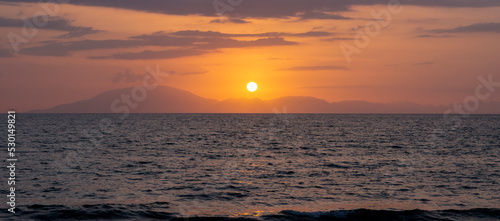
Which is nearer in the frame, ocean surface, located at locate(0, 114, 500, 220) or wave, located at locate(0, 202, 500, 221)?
wave, located at locate(0, 202, 500, 221)

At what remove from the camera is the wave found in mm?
26734

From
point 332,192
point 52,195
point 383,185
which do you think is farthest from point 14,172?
point 383,185

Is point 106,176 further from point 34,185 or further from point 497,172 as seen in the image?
point 497,172

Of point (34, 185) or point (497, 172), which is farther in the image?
point (497, 172)

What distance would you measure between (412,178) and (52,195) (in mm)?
30510

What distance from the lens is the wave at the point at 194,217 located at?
2673cm

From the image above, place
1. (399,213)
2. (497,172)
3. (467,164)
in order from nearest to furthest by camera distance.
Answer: (399,213), (497,172), (467,164)

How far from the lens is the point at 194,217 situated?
2730 cm

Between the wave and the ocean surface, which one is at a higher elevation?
the ocean surface

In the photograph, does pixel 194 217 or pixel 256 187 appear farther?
pixel 256 187

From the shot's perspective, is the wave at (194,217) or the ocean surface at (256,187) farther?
the ocean surface at (256,187)

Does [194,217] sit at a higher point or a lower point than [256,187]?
lower

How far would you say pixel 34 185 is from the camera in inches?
1403

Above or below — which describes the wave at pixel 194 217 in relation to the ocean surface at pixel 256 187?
below
